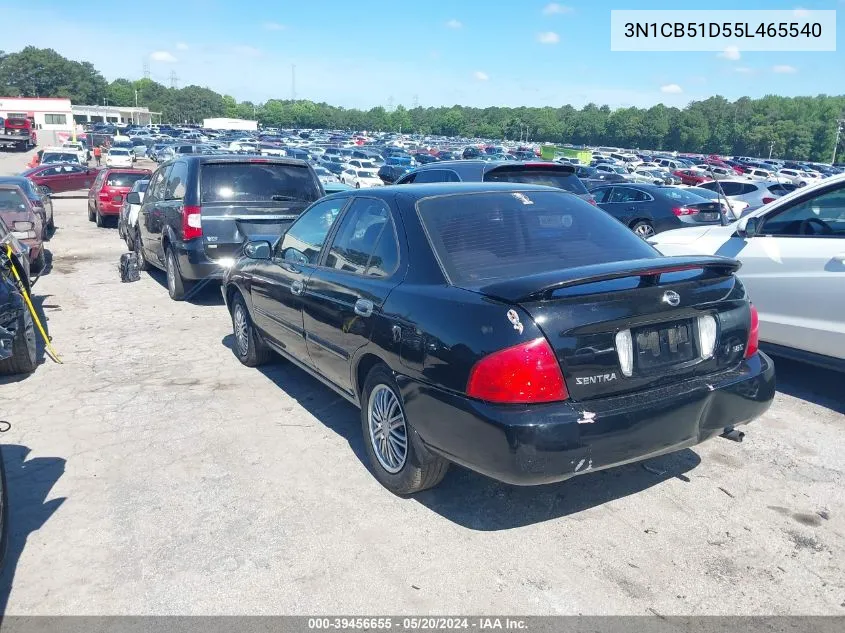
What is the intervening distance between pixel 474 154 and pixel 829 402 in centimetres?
5576

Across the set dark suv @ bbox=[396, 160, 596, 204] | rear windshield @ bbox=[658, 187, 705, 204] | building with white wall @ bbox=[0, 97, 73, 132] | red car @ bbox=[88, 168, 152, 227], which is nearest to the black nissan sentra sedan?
dark suv @ bbox=[396, 160, 596, 204]

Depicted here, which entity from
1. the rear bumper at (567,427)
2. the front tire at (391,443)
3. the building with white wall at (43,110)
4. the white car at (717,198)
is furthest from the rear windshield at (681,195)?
the building with white wall at (43,110)

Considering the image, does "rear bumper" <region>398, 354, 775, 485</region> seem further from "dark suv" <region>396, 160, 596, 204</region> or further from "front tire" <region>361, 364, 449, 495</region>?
"dark suv" <region>396, 160, 596, 204</region>

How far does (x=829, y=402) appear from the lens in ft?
17.7

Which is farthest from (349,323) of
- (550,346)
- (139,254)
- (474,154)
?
(474,154)

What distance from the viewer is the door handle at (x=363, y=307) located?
12.5 ft

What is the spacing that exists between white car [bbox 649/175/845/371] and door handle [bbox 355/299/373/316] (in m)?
3.62

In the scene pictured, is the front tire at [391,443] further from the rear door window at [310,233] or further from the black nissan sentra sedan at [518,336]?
the rear door window at [310,233]

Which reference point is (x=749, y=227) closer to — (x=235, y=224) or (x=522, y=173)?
(x=522, y=173)

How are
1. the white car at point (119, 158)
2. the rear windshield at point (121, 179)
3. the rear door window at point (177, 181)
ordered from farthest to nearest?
1. the white car at point (119, 158)
2. the rear windshield at point (121, 179)
3. the rear door window at point (177, 181)

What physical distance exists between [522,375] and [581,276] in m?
0.55

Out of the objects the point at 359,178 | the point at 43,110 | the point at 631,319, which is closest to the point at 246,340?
the point at 631,319

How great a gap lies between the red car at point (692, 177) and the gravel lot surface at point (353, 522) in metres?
38.7

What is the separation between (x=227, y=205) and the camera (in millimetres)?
8273
